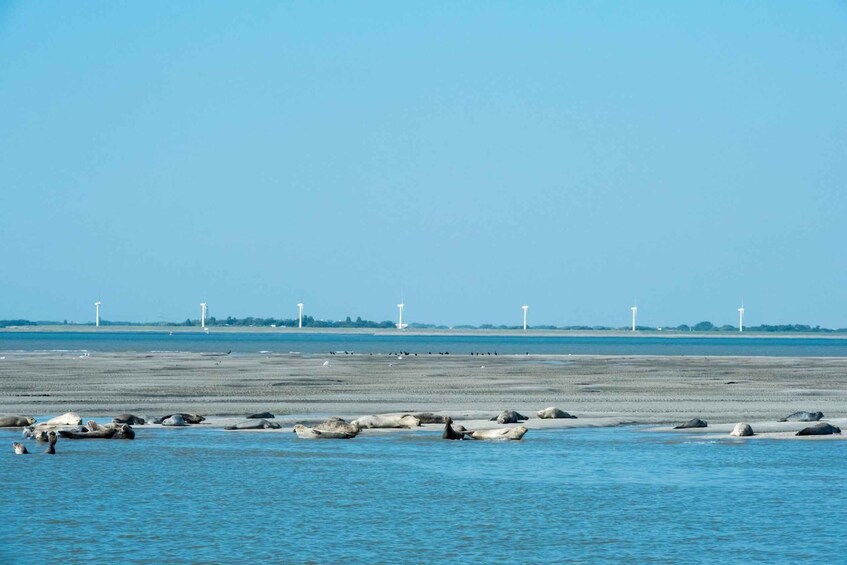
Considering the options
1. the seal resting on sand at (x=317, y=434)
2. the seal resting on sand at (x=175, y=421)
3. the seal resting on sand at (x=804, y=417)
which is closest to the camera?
the seal resting on sand at (x=317, y=434)

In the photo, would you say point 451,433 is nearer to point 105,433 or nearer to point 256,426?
point 256,426

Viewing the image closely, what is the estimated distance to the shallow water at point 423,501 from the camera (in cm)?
1411

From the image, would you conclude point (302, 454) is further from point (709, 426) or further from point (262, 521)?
point (709, 426)

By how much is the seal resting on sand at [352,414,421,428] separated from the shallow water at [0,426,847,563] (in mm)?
2497

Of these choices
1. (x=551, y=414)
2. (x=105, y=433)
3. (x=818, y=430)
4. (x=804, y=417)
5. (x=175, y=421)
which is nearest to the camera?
(x=105, y=433)

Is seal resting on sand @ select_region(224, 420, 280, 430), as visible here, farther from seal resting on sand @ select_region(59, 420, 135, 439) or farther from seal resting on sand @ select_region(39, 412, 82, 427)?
seal resting on sand @ select_region(39, 412, 82, 427)

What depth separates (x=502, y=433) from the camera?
82.7 feet

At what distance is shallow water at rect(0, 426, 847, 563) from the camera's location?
46.3 ft

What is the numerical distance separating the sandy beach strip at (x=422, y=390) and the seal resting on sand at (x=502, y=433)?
396 centimetres

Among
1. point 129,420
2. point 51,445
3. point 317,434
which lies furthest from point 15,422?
point 317,434

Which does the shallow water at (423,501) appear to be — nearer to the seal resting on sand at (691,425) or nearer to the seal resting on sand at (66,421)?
the seal resting on sand at (66,421)

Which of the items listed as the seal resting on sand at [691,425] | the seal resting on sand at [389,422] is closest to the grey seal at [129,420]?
the seal resting on sand at [389,422]

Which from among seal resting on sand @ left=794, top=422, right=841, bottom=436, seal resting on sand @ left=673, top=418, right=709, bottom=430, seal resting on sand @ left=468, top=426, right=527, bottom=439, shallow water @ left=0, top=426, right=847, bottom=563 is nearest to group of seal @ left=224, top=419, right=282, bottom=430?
shallow water @ left=0, top=426, right=847, bottom=563

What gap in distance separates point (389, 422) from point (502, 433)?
Result: 3.34 m
